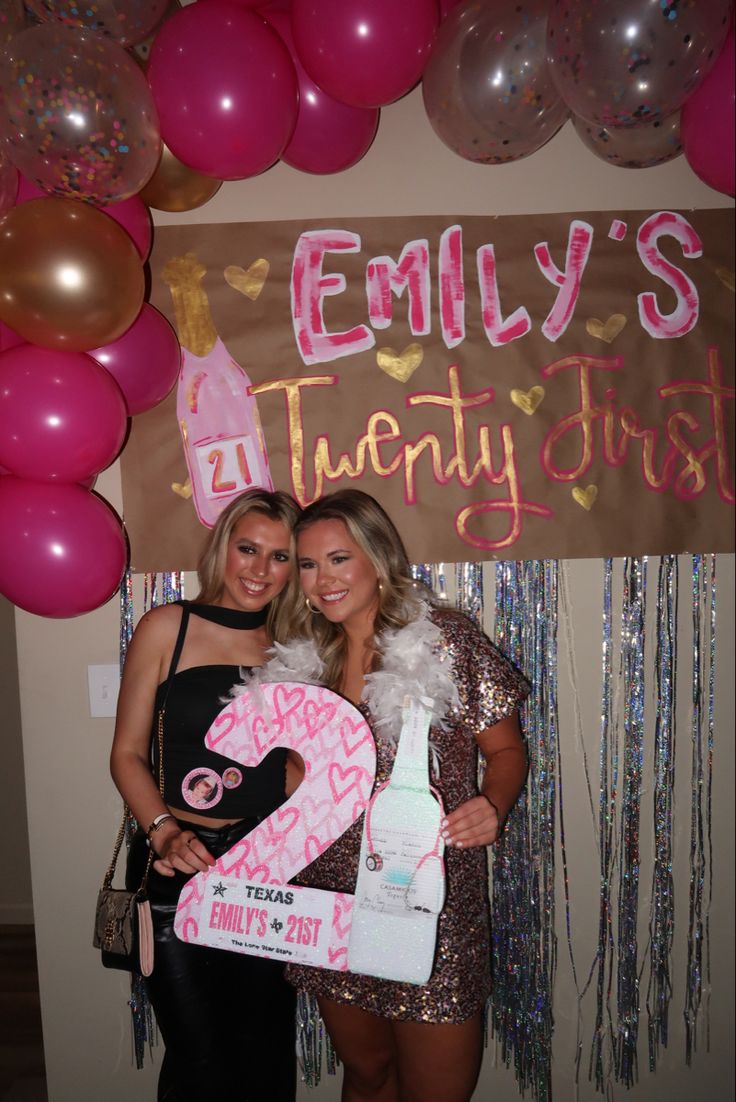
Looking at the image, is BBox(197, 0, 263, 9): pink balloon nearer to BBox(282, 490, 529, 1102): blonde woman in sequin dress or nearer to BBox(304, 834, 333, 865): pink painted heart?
BBox(282, 490, 529, 1102): blonde woman in sequin dress

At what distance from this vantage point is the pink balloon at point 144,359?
1647 mm

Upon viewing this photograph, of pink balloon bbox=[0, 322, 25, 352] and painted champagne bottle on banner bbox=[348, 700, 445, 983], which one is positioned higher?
pink balloon bbox=[0, 322, 25, 352]

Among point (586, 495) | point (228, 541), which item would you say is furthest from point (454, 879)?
point (586, 495)

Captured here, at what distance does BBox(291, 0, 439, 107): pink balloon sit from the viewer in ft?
Result: 4.75

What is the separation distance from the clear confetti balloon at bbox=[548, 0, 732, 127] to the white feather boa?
1101 millimetres

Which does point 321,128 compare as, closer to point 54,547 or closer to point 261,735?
point 54,547

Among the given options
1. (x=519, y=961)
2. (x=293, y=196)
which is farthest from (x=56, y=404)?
(x=519, y=961)

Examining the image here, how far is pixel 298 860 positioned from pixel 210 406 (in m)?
1.15

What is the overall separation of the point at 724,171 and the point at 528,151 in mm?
426

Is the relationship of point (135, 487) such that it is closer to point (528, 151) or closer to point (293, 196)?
point (293, 196)

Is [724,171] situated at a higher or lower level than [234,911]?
higher

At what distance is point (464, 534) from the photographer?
1925 millimetres

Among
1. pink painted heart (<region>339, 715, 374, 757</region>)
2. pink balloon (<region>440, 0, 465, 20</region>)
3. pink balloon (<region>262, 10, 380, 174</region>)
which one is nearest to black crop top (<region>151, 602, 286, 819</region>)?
pink painted heart (<region>339, 715, 374, 757</region>)

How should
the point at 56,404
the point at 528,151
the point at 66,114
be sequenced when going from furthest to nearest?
the point at 528,151 → the point at 56,404 → the point at 66,114
